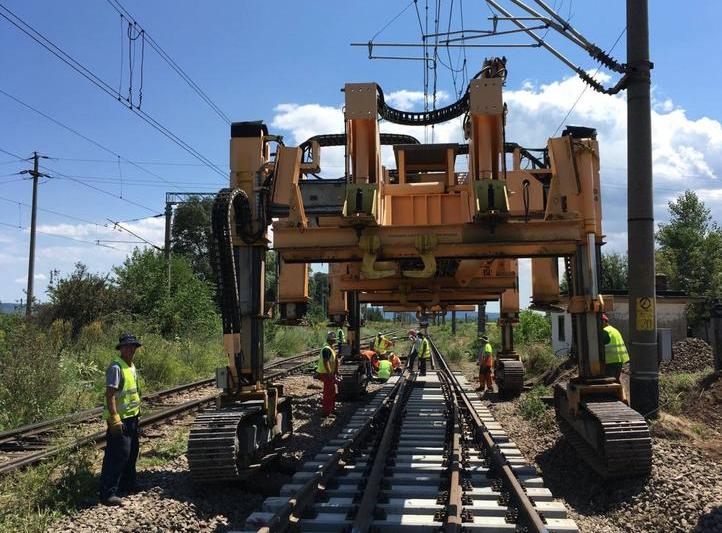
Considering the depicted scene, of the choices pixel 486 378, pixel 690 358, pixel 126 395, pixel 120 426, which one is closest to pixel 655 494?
pixel 120 426

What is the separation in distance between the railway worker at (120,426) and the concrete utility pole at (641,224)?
6.53 metres

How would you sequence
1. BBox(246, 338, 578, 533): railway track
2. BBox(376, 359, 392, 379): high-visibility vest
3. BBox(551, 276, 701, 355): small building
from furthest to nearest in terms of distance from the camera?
BBox(551, 276, 701, 355): small building → BBox(376, 359, 392, 379): high-visibility vest → BBox(246, 338, 578, 533): railway track

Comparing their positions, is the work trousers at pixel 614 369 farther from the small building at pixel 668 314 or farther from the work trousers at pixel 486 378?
the small building at pixel 668 314

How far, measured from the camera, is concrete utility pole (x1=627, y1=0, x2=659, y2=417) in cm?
855

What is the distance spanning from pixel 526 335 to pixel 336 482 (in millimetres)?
31068

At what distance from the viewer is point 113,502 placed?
5.98 m

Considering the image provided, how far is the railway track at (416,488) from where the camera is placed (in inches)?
207

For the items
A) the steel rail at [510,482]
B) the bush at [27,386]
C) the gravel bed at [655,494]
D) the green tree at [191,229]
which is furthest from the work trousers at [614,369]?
the green tree at [191,229]

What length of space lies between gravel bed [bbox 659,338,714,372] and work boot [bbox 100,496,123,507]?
14.2 meters

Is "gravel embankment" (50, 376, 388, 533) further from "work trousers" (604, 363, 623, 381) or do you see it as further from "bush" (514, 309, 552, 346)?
"bush" (514, 309, 552, 346)

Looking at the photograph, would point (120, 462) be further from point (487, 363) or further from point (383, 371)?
point (383, 371)

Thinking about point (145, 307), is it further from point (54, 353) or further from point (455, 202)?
point (455, 202)

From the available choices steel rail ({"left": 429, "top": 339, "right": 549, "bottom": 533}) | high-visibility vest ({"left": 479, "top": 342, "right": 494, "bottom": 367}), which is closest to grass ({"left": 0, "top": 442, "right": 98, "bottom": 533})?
steel rail ({"left": 429, "top": 339, "right": 549, "bottom": 533})

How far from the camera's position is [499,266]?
13.4 m
